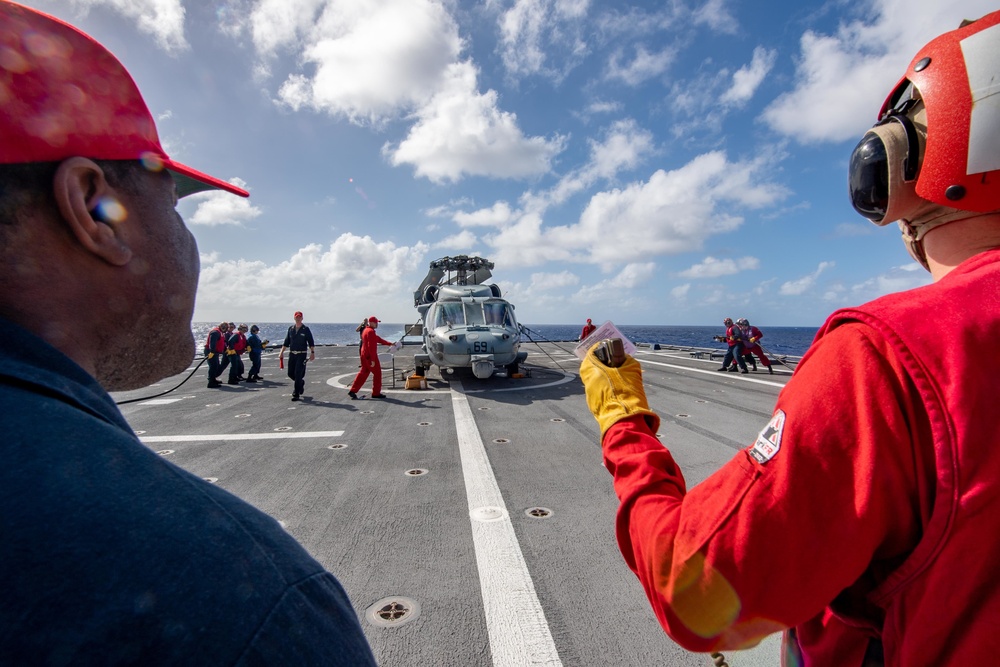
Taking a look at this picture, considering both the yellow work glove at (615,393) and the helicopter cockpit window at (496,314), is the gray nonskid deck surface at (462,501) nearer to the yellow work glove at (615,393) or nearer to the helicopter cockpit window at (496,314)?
the yellow work glove at (615,393)

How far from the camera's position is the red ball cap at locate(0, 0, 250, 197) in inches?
30.4

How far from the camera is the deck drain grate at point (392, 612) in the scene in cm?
242

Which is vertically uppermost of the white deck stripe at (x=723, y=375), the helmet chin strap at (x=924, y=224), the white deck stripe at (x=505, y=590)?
the helmet chin strap at (x=924, y=224)

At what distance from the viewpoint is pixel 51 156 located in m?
0.81

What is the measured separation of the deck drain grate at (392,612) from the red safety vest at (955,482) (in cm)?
223

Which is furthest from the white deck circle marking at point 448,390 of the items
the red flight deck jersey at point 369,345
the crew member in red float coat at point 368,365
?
the red flight deck jersey at point 369,345

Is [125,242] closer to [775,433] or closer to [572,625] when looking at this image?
[775,433]

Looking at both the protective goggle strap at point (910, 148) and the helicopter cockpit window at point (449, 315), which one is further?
the helicopter cockpit window at point (449, 315)

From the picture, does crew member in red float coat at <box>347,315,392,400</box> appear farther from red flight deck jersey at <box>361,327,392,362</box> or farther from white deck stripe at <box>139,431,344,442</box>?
white deck stripe at <box>139,431,344,442</box>

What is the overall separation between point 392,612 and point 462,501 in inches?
59.3

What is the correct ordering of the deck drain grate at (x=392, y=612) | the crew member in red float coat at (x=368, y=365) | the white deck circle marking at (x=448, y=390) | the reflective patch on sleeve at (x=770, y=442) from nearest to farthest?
1. the reflective patch on sleeve at (x=770, y=442)
2. the deck drain grate at (x=392, y=612)
3. the crew member in red float coat at (x=368, y=365)
4. the white deck circle marking at (x=448, y=390)

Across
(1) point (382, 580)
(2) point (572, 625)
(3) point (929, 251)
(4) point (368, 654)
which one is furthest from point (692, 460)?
(4) point (368, 654)

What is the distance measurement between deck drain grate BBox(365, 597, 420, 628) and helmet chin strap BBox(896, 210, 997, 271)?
2.63 metres

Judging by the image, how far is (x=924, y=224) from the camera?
3.67 feet
